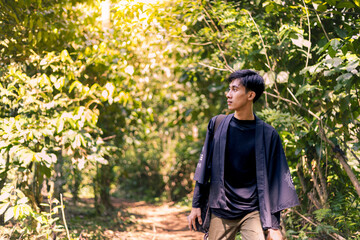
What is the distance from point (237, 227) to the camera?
104 inches

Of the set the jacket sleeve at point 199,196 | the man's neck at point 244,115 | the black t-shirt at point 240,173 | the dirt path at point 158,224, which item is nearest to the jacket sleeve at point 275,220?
the black t-shirt at point 240,173

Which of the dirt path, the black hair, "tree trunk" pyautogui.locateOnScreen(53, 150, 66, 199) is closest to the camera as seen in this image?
the black hair

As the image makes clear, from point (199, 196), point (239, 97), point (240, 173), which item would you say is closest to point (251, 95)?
point (239, 97)

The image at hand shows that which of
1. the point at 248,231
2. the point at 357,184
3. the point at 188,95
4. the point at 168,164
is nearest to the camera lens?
the point at 248,231

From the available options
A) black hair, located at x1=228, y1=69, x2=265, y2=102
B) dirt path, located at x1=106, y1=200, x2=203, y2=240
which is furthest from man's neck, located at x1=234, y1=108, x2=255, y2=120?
dirt path, located at x1=106, y1=200, x2=203, y2=240

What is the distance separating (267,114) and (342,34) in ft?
3.65

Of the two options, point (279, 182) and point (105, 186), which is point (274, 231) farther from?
point (105, 186)

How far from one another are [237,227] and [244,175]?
0.36 meters

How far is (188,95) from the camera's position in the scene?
317 inches

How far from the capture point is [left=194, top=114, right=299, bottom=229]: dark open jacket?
2.50 m

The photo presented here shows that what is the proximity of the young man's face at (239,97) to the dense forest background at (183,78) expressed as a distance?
99 centimetres

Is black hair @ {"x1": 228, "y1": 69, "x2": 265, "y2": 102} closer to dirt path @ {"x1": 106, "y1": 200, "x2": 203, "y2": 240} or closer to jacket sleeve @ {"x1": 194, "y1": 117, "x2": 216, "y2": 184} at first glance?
jacket sleeve @ {"x1": 194, "y1": 117, "x2": 216, "y2": 184}

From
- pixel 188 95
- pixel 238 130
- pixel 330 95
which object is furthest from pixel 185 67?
pixel 238 130

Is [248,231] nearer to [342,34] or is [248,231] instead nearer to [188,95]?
[342,34]
